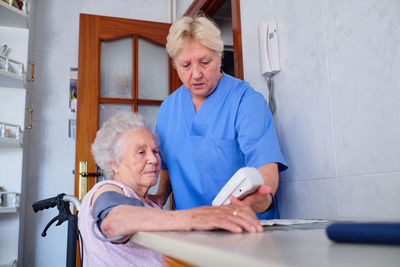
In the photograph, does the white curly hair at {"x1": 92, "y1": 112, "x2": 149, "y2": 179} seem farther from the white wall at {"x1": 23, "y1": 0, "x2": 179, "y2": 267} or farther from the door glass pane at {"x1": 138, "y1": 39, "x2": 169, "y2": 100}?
the white wall at {"x1": 23, "y1": 0, "x2": 179, "y2": 267}

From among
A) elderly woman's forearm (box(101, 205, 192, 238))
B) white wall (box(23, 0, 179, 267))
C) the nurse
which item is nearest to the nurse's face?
the nurse

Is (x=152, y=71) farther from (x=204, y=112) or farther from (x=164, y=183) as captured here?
(x=204, y=112)

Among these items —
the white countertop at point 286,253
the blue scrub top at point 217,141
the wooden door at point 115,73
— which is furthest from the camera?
the wooden door at point 115,73

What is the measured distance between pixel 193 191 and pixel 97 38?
5.71 ft

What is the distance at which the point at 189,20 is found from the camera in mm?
1292

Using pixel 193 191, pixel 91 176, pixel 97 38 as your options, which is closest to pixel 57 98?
pixel 97 38

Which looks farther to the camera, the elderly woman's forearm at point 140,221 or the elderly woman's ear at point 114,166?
the elderly woman's ear at point 114,166

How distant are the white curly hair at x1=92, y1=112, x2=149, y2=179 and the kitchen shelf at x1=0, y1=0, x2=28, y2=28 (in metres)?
1.32

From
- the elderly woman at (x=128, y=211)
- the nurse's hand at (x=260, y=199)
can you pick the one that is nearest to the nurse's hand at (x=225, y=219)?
the elderly woman at (x=128, y=211)

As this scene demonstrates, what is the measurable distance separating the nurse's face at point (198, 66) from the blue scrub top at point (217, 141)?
56 mm

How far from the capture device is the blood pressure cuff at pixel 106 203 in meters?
0.81

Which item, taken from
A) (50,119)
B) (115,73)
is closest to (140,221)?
(115,73)

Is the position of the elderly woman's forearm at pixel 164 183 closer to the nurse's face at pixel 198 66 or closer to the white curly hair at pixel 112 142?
the white curly hair at pixel 112 142

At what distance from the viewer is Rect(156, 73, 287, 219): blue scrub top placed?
1.15 m
